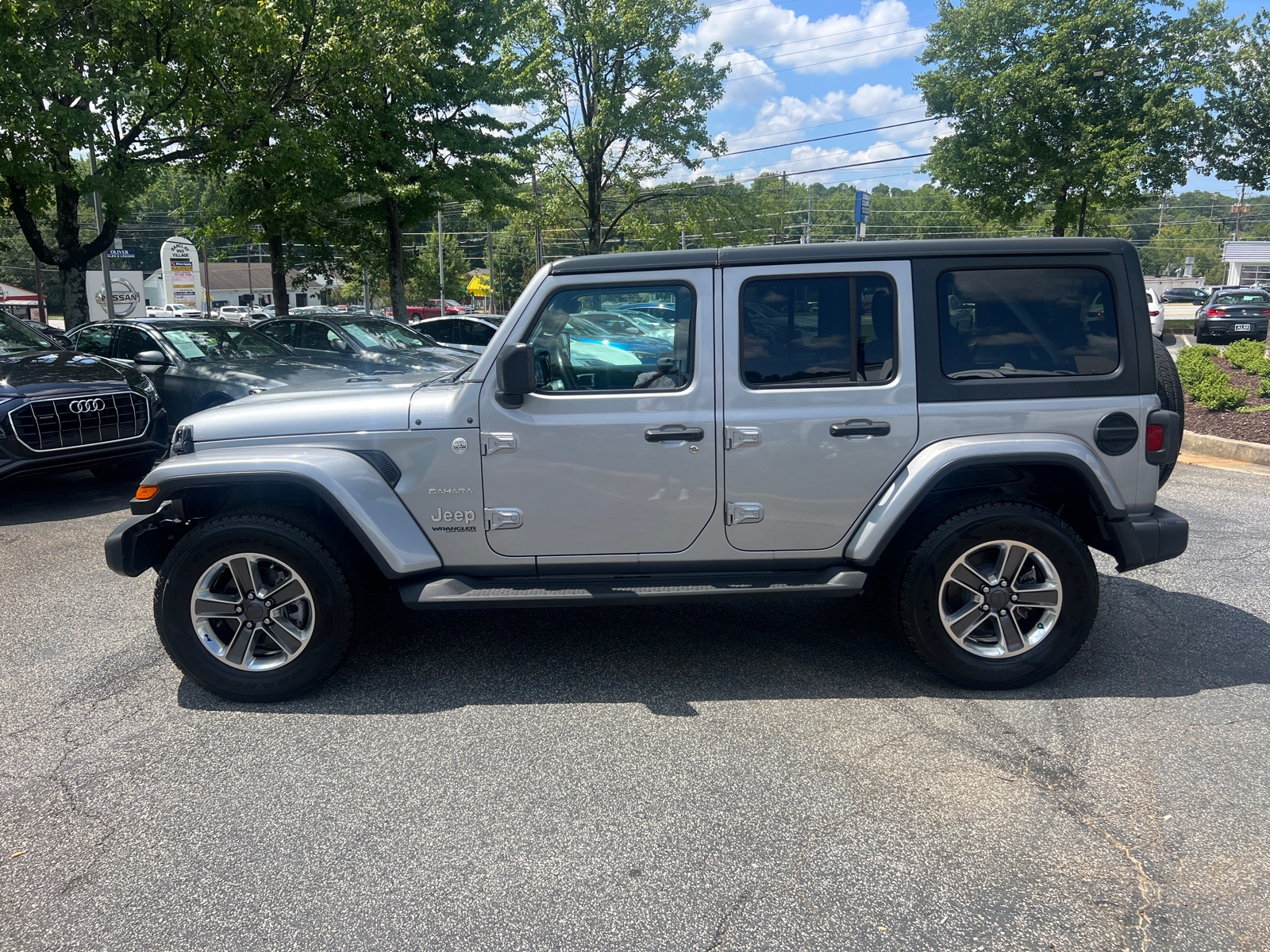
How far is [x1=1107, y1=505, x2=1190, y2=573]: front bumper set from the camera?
386 centimetres

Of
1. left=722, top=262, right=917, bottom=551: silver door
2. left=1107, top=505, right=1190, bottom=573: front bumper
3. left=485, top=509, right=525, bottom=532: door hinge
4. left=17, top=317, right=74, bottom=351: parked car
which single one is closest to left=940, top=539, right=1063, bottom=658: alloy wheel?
left=1107, top=505, right=1190, bottom=573: front bumper

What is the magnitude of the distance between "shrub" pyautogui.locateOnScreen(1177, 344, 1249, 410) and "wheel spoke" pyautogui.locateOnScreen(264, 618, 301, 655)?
1060 cm

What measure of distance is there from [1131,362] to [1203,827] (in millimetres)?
1928

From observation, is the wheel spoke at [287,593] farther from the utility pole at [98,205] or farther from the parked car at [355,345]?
the utility pole at [98,205]

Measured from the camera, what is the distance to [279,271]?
18.3 m

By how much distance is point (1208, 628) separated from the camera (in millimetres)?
4637

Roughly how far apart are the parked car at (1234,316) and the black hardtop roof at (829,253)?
2590cm

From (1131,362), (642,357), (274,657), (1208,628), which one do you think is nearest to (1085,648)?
(1208,628)

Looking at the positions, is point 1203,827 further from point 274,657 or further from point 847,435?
point 274,657

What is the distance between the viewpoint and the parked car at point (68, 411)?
24.5ft

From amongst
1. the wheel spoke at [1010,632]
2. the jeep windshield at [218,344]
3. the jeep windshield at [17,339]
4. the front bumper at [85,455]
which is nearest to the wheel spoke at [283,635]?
the wheel spoke at [1010,632]

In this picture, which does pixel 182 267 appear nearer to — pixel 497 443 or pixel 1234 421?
pixel 1234 421

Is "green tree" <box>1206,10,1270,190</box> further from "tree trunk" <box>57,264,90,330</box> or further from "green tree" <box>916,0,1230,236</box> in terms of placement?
"tree trunk" <box>57,264,90,330</box>

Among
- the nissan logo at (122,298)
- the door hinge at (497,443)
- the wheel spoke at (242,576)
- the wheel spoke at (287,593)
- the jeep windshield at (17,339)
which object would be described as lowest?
the wheel spoke at (287,593)
